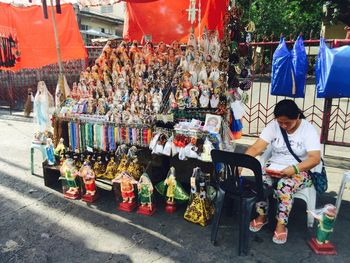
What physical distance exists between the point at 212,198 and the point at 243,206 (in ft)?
1.99

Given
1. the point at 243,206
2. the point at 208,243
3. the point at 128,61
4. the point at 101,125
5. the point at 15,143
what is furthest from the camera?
the point at 15,143

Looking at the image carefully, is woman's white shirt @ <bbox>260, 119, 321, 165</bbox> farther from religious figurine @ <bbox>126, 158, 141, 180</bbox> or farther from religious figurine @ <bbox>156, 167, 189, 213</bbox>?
religious figurine @ <bbox>126, 158, 141, 180</bbox>

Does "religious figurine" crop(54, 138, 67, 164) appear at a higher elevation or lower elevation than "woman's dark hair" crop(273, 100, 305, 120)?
lower

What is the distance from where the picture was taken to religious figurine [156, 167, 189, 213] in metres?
3.20

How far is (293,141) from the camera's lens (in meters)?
2.75

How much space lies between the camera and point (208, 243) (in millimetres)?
2775

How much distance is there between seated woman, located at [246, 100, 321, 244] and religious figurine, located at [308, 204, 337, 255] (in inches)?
9.7

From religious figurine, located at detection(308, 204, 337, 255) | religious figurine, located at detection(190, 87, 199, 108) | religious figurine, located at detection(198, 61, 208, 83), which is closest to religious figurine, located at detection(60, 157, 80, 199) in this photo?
religious figurine, located at detection(190, 87, 199, 108)

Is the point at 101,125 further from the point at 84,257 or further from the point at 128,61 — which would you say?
the point at 84,257

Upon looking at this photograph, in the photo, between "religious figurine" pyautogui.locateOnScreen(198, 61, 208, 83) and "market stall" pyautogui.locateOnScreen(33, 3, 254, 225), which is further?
"religious figurine" pyautogui.locateOnScreen(198, 61, 208, 83)

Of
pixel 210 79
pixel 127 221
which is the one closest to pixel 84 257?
pixel 127 221

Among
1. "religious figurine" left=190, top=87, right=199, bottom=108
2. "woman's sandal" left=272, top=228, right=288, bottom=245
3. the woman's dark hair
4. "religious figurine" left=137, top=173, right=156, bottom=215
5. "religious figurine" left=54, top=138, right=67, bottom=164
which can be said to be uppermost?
"religious figurine" left=190, top=87, right=199, bottom=108

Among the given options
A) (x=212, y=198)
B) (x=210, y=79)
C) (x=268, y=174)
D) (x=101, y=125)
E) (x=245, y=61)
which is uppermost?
(x=245, y=61)

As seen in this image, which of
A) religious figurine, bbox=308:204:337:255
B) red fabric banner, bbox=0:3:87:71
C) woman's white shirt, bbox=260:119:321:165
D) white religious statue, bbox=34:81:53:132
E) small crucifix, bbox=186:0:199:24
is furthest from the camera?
red fabric banner, bbox=0:3:87:71
